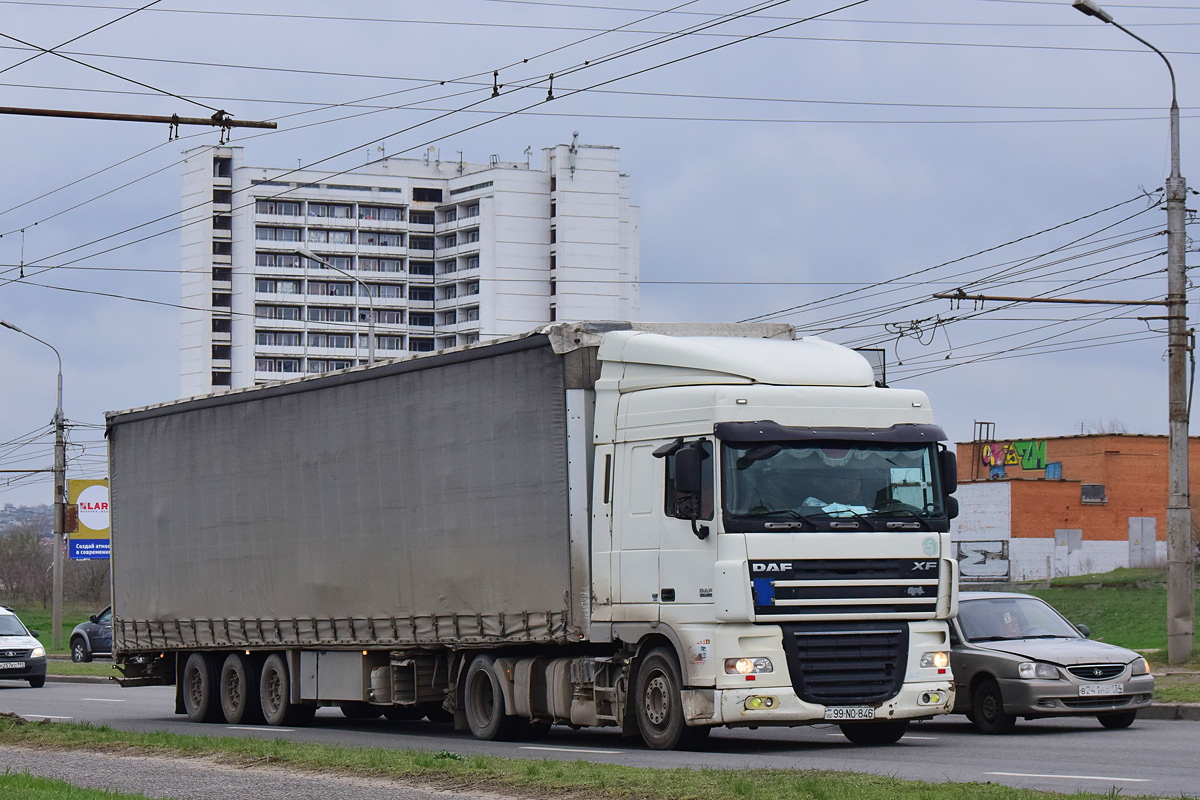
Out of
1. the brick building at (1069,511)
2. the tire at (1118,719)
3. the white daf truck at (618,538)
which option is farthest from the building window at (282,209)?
the tire at (1118,719)

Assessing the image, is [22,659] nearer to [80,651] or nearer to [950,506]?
[80,651]

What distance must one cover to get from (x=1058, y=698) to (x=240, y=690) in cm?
990

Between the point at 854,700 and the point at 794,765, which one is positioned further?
the point at 854,700

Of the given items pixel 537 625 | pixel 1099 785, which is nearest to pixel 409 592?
pixel 537 625

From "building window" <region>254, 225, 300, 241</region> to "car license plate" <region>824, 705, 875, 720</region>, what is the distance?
125161 mm

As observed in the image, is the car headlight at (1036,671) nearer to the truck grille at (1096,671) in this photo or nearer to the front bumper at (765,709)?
the truck grille at (1096,671)

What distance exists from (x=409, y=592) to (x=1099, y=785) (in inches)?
340

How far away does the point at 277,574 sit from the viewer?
2062 cm

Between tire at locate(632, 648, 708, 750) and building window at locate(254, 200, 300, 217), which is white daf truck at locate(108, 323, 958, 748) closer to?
tire at locate(632, 648, 708, 750)

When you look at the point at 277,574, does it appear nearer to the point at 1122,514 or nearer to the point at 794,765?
the point at 794,765

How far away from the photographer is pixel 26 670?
3297 centimetres

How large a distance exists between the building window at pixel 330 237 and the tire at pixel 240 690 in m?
119

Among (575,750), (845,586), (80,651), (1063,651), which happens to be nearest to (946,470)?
(845,586)

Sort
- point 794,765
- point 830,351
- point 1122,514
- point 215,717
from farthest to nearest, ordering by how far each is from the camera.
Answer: point 1122,514 < point 215,717 < point 830,351 < point 794,765
